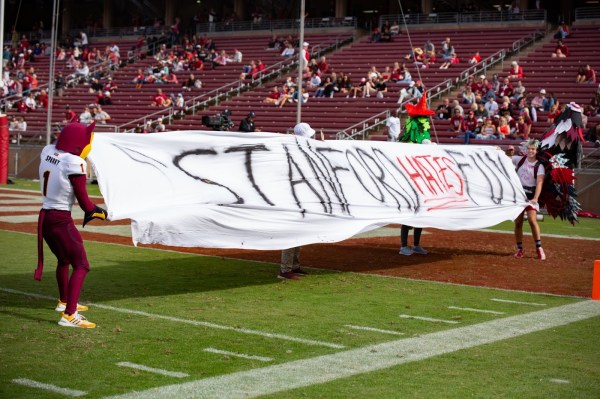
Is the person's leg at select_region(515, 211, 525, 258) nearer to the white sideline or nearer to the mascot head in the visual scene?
the white sideline

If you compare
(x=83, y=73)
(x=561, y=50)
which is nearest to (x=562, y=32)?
(x=561, y=50)

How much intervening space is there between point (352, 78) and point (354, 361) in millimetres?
26781

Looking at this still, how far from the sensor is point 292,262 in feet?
34.4

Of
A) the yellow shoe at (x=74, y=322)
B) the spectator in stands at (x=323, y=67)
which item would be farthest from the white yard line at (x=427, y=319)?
the spectator in stands at (x=323, y=67)

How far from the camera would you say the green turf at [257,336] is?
227 inches

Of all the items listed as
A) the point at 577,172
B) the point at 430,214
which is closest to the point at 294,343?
the point at 430,214

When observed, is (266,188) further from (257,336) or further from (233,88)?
(233,88)

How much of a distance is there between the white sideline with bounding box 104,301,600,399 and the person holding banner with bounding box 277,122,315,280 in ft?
9.65

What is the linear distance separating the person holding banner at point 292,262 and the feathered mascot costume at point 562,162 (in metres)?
4.32

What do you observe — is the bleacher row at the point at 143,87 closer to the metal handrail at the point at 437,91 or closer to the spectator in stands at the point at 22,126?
the spectator in stands at the point at 22,126

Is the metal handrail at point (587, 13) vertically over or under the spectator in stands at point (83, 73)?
over

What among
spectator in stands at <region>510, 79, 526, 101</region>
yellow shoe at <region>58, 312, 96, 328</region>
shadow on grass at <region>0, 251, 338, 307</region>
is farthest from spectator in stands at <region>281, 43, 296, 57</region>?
yellow shoe at <region>58, 312, 96, 328</region>

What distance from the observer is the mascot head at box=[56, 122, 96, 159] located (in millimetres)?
7352

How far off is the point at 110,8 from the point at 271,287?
39.9 m
